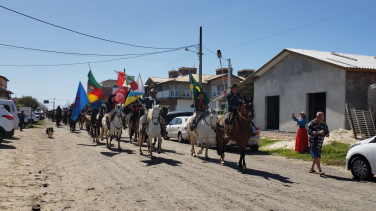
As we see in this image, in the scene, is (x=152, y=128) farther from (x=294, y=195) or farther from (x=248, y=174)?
(x=294, y=195)

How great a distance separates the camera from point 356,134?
652 inches

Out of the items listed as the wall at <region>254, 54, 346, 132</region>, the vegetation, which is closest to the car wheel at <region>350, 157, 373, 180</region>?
the vegetation

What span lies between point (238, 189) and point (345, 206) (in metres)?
2.23

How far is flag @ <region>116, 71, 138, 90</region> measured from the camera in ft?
51.5

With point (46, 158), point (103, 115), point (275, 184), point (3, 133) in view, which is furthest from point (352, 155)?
point (3, 133)

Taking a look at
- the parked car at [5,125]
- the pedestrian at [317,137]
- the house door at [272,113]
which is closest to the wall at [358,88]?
the house door at [272,113]

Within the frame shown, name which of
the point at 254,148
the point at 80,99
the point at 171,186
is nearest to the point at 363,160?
the point at 171,186

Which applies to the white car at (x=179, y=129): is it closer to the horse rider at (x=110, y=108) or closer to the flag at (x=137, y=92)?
the flag at (x=137, y=92)

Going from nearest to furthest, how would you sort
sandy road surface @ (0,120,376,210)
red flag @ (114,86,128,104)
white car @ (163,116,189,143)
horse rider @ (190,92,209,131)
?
sandy road surface @ (0,120,376,210) < horse rider @ (190,92,209,131) < red flag @ (114,86,128,104) < white car @ (163,116,189,143)

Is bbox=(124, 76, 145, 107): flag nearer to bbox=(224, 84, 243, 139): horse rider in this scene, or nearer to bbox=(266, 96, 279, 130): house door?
bbox=(224, 84, 243, 139): horse rider

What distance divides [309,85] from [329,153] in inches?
310

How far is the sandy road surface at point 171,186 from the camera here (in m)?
6.16

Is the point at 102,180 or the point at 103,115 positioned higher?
the point at 103,115

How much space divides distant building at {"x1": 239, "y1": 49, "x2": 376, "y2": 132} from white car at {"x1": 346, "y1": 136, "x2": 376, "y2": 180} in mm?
9337
